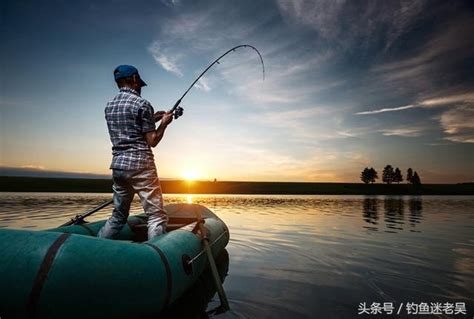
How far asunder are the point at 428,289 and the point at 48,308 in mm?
5859

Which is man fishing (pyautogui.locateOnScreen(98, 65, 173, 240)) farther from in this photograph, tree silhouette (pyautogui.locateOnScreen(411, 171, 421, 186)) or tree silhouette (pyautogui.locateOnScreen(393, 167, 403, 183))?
tree silhouette (pyautogui.locateOnScreen(393, 167, 403, 183))

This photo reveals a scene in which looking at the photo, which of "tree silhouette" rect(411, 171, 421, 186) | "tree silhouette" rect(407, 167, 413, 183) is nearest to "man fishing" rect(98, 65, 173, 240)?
"tree silhouette" rect(411, 171, 421, 186)

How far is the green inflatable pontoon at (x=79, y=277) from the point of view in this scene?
2.69m

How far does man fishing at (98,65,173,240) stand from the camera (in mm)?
4375

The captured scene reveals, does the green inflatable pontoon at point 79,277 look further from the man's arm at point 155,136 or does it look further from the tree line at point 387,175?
the tree line at point 387,175

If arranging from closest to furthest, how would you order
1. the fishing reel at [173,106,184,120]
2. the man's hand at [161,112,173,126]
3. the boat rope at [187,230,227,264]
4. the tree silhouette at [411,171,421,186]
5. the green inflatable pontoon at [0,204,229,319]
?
the green inflatable pontoon at [0,204,229,319]
the boat rope at [187,230,227,264]
the man's hand at [161,112,173,126]
the fishing reel at [173,106,184,120]
the tree silhouette at [411,171,421,186]

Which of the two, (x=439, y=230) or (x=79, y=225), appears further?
(x=439, y=230)

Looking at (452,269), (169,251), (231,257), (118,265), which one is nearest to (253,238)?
(231,257)

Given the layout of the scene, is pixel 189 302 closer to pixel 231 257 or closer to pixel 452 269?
pixel 231 257

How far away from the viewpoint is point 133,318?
317 cm

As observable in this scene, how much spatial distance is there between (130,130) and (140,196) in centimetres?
100

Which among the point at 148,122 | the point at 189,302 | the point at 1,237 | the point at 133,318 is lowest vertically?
the point at 189,302

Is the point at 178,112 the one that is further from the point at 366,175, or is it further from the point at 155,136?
the point at 366,175

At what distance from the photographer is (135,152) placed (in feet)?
14.4
